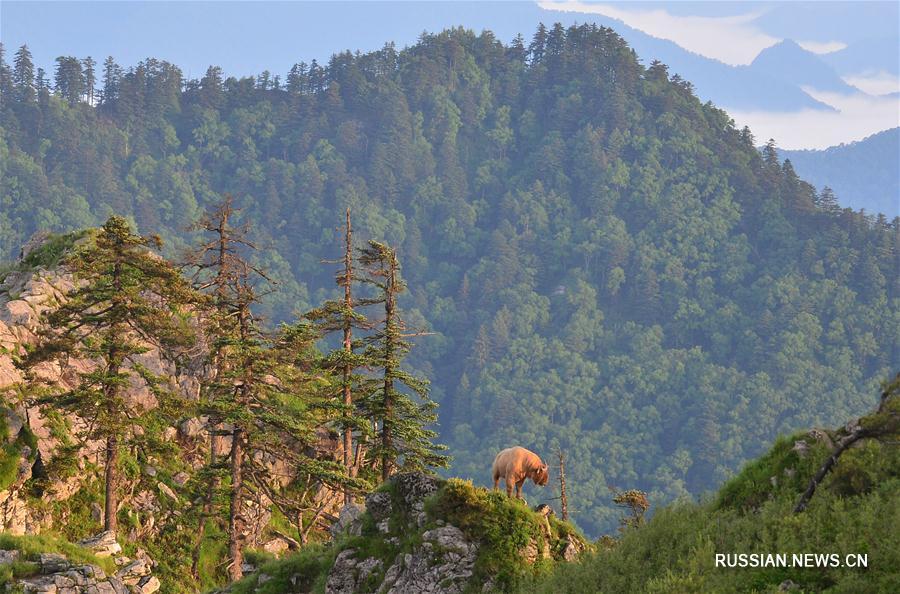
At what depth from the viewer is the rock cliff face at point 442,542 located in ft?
80.0

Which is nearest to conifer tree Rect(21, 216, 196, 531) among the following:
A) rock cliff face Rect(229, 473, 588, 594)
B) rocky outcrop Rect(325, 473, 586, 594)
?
rock cliff face Rect(229, 473, 588, 594)

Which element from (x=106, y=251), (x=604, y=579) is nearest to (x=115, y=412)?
(x=106, y=251)

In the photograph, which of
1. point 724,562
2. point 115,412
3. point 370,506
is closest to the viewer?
point 724,562

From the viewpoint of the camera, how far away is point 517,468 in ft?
93.5

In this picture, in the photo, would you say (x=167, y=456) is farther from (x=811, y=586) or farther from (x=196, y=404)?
(x=811, y=586)

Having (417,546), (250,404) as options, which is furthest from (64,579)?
(417,546)

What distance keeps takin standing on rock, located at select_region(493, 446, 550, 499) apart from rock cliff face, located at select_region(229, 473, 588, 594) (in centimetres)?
196

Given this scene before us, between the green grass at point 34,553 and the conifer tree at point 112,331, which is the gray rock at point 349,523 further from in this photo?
the conifer tree at point 112,331

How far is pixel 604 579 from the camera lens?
21.8m

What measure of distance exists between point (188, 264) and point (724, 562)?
34.0m

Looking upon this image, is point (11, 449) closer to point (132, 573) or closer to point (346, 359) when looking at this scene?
point (132, 573)

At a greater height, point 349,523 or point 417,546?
point 349,523

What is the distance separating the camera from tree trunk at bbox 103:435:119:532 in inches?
1532

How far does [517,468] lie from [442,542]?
14.3 ft
